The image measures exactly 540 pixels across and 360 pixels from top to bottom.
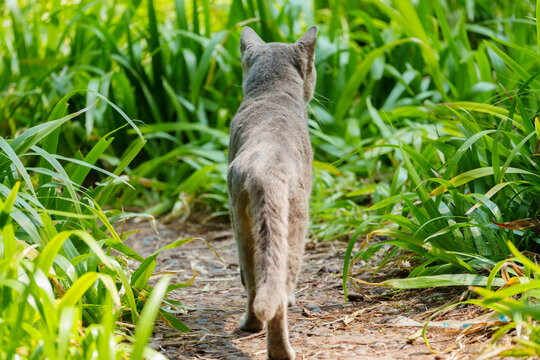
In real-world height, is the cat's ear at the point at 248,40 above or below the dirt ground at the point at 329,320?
above

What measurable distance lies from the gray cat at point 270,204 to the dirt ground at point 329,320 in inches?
6.8

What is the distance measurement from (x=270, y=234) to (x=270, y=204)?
114 millimetres

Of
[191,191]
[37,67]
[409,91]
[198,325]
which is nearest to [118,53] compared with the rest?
[37,67]

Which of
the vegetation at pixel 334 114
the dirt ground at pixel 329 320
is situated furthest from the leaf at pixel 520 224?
the dirt ground at pixel 329 320

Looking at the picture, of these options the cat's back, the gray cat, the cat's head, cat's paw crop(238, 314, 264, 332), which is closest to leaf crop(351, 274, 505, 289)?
the gray cat

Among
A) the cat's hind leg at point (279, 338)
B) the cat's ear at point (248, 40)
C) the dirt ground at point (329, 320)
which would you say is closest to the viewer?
the cat's hind leg at point (279, 338)

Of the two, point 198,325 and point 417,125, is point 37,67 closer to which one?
point 417,125

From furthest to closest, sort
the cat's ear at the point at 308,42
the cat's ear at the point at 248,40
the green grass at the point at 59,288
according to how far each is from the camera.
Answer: the cat's ear at the point at 248,40 → the cat's ear at the point at 308,42 → the green grass at the point at 59,288

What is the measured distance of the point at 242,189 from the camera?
236 centimetres

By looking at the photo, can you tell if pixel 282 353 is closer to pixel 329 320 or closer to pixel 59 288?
pixel 329 320

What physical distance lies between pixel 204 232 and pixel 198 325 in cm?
197

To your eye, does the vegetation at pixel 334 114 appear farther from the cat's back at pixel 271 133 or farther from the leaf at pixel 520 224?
the cat's back at pixel 271 133

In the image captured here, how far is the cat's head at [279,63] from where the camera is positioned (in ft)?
10.9

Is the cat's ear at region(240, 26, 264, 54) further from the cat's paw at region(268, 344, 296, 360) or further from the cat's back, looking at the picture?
the cat's paw at region(268, 344, 296, 360)
